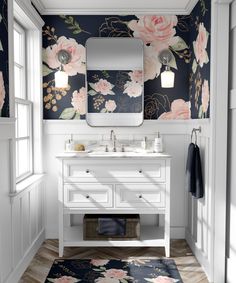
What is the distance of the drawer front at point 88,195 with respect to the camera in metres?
3.28

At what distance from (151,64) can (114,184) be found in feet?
4.43

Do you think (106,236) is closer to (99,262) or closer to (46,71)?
(99,262)

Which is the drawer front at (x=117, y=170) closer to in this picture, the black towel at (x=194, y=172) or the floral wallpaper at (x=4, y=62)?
the black towel at (x=194, y=172)

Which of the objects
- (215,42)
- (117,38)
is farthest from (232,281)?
(117,38)

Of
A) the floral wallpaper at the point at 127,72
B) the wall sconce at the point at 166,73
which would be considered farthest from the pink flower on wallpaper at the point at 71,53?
the wall sconce at the point at 166,73

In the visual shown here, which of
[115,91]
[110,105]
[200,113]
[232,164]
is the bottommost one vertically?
[232,164]

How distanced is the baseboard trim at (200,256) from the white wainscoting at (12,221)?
4.86 feet

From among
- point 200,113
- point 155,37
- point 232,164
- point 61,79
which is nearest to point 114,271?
point 232,164

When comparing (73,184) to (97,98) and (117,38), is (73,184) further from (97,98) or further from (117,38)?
(117,38)

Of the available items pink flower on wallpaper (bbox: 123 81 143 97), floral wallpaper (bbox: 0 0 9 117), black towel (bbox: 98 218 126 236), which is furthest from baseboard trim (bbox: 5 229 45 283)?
pink flower on wallpaper (bbox: 123 81 143 97)

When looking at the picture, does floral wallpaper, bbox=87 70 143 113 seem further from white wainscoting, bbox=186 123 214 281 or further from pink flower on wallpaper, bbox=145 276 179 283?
pink flower on wallpaper, bbox=145 276 179 283

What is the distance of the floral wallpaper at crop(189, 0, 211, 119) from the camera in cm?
304

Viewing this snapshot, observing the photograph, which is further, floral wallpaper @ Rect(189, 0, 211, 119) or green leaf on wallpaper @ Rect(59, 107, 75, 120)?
green leaf on wallpaper @ Rect(59, 107, 75, 120)

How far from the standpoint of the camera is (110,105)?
3.80 metres
